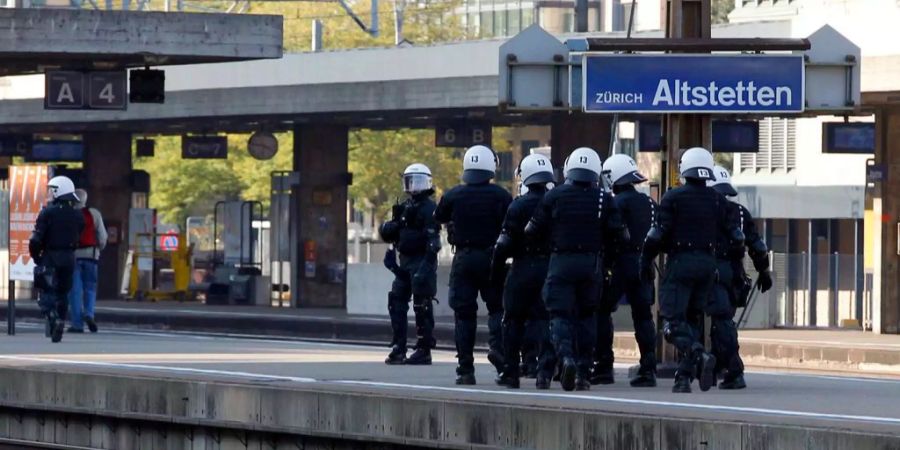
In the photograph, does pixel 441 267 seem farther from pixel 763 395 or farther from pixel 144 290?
pixel 763 395

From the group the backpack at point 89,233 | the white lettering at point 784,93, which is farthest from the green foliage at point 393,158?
the white lettering at point 784,93

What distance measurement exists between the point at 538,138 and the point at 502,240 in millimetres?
54902

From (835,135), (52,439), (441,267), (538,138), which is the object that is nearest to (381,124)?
(441,267)

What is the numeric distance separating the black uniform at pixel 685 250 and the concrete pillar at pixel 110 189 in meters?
33.8

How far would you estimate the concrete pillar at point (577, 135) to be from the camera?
4050cm

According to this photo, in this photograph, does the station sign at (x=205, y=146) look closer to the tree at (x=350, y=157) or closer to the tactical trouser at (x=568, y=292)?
the tree at (x=350, y=157)

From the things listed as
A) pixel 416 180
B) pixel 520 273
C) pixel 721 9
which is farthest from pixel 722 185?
pixel 721 9

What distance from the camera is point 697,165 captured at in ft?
54.3

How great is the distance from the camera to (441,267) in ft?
121

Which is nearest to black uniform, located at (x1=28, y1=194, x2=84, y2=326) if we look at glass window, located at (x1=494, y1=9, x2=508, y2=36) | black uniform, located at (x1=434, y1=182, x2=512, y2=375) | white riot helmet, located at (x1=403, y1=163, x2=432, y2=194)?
white riot helmet, located at (x1=403, y1=163, x2=432, y2=194)

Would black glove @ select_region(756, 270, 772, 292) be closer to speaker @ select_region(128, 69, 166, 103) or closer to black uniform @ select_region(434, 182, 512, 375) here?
black uniform @ select_region(434, 182, 512, 375)

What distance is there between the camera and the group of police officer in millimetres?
16469

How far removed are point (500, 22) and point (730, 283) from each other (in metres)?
93.6

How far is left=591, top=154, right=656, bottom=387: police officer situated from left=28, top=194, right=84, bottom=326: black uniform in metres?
9.20
